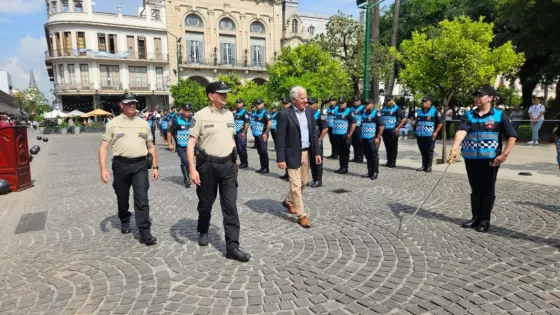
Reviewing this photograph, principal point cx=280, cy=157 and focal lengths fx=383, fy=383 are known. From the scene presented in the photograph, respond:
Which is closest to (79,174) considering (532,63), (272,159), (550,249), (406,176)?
(272,159)

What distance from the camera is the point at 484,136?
15.7 ft

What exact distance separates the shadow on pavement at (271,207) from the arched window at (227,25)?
46.5m

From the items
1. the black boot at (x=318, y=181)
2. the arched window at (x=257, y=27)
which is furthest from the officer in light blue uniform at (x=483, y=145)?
the arched window at (x=257, y=27)

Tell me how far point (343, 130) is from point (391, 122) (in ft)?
4.19

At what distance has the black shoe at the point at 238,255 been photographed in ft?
13.5

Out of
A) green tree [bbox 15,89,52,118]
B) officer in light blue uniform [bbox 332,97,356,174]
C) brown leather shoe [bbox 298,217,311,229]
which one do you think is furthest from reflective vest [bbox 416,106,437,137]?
green tree [bbox 15,89,52,118]

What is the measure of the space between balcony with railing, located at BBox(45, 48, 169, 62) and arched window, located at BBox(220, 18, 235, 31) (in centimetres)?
846

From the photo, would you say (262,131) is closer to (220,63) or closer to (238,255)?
(238,255)

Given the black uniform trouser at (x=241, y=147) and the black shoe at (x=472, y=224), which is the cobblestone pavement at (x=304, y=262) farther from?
the black uniform trouser at (x=241, y=147)

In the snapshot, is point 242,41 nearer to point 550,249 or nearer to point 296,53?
point 296,53

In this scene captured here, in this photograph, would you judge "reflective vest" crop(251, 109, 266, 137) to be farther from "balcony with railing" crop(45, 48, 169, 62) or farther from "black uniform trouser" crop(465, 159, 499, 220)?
"balcony with railing" crop(45, 48, 169, 62)

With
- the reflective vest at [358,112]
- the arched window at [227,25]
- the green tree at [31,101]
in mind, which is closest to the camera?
the reflective vest at [358,112]

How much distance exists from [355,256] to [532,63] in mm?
21891

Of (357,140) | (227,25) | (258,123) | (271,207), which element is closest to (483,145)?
(271,207)
